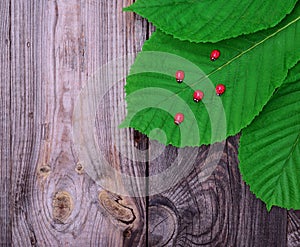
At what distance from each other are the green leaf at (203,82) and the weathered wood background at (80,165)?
0.07 meters

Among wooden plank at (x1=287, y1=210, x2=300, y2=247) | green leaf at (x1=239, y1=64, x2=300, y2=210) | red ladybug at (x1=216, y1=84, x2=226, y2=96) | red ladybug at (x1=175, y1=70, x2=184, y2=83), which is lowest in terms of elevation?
wooden plank at (x1=287, y1=210, x2=300, y2=247)

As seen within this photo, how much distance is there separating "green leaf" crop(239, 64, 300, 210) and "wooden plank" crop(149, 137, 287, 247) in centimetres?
5

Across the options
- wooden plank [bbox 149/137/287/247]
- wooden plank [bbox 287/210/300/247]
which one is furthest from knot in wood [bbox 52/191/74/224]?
wooden plank [bbox 287/210/300/247]

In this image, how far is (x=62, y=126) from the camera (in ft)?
2.97

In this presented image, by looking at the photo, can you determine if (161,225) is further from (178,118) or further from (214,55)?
(214,55)

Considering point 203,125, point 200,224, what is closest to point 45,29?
point 203,125

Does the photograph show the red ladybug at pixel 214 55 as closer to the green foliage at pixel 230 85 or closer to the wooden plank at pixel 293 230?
the green foliage at pixel 230 85

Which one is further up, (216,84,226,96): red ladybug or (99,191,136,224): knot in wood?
(216,84,226,96): red ladybug

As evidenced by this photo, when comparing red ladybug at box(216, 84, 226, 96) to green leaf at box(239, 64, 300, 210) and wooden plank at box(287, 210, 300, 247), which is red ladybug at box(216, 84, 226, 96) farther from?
wooden plank at box(287, 210, 300, 247)

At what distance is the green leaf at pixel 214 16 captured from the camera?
809mm

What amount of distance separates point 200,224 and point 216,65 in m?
0.28

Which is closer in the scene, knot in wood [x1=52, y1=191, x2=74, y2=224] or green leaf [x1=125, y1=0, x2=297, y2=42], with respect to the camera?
green leaf [x1=125, y1=0, x2=297, y2=42]

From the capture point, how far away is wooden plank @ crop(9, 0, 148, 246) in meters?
0.89

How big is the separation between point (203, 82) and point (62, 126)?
0.25 meters
